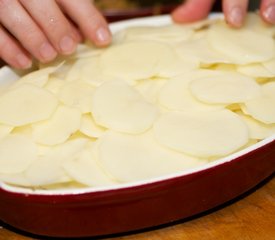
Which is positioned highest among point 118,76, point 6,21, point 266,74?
point 6,21

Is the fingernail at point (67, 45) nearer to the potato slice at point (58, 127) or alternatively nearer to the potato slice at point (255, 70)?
the potato slice at point (58, 127)

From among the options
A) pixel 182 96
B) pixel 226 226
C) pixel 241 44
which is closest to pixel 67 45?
pixel 182 96

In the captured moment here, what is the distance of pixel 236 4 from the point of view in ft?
3.56

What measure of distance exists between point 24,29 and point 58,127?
234 millimetres

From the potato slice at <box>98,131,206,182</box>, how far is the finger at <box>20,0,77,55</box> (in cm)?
27

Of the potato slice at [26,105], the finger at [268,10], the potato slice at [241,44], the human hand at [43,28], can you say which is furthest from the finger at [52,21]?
the finger at [268,10]

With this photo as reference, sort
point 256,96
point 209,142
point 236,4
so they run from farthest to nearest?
point 236,4 < point 256,96 < point 209,142

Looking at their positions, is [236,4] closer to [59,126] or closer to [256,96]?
[256,96]

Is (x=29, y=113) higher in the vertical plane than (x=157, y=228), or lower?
higher

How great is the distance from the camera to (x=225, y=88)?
36.3 inches

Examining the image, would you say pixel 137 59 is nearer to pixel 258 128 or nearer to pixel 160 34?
pixel 160 34

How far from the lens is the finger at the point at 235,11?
3.56 feet

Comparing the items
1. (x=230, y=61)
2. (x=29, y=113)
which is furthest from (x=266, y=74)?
(x=29, y=113)

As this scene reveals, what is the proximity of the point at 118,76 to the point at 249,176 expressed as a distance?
1.11 ft
